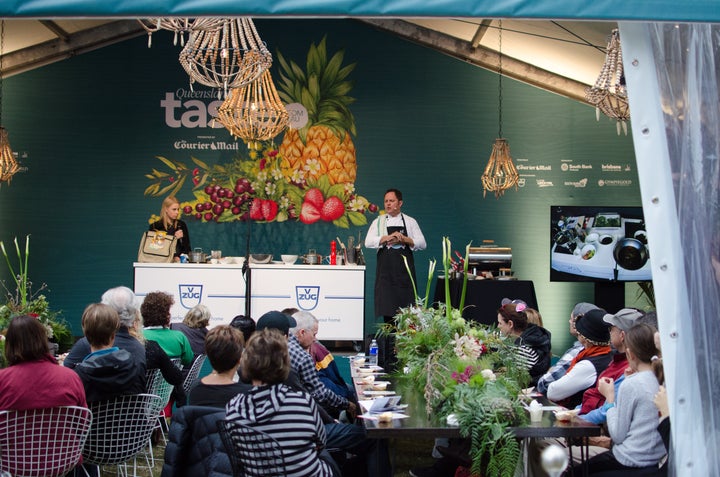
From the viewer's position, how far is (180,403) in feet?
Result: 16.0

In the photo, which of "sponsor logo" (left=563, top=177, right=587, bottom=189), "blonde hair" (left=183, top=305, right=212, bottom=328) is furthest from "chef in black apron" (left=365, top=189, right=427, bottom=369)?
"sponsor logo" (left=563, top=177, right=587, bottom=189)

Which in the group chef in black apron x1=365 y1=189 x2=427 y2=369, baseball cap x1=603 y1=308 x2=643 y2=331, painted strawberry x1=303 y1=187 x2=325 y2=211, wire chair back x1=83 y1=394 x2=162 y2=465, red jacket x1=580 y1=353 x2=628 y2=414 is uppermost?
painted strawberry x1=303 y1=187 x2=325 y2=211

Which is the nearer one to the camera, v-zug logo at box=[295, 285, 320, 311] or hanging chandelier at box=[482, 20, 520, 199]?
v-zug logo at box=[295, 285, 320, 311]

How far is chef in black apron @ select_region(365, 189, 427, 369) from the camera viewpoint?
854 cm

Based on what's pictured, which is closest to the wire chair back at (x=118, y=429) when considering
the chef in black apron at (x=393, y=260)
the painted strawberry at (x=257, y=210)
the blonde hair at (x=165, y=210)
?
the chef in black apron at (x=393, y=260)

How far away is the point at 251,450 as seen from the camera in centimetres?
307

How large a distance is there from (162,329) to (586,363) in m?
2.61

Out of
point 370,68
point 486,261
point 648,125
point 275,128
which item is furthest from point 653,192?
point 370,68

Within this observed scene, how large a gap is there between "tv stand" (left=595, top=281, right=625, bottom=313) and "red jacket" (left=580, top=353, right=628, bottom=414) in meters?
5.66

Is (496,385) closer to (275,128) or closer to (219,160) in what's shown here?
(275,128)

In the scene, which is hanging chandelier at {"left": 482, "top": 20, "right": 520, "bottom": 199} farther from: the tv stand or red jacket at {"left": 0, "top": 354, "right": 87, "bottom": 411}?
red jacket at {"left": 0, "top": 354, "right": 87, "bottom": 411}

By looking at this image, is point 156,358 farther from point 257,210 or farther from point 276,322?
point 257,210

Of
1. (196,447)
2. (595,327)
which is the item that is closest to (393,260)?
(595,327)

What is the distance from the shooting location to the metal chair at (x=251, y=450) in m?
3.07
